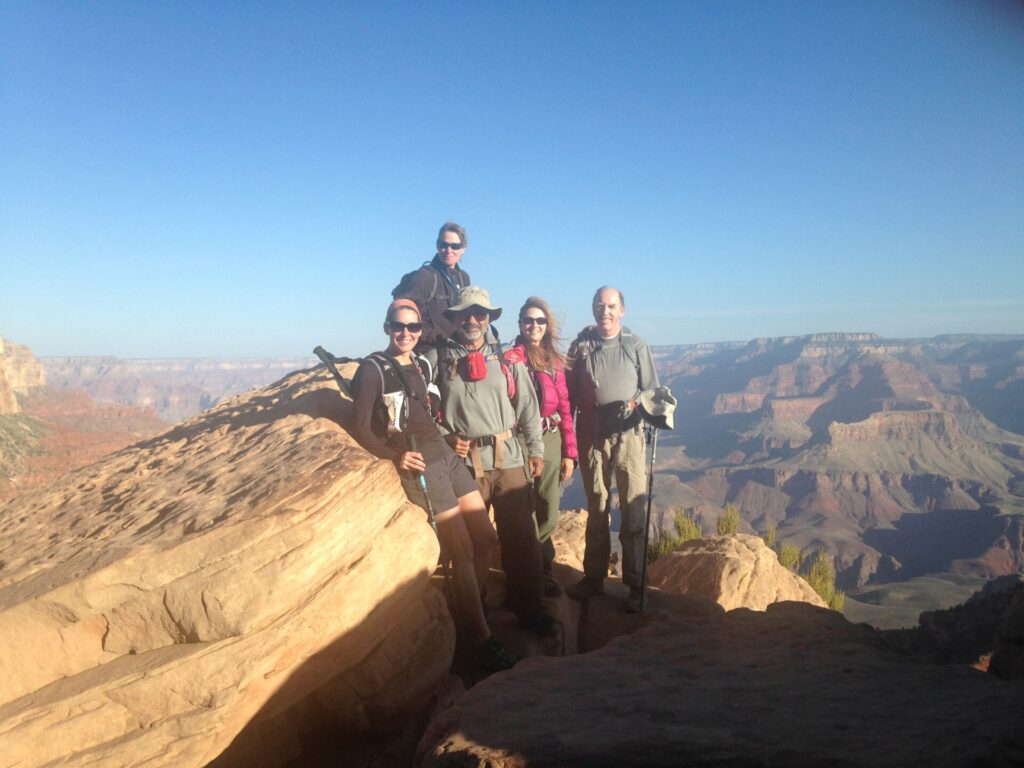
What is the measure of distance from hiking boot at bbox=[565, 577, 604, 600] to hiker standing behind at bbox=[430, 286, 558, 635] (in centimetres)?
110

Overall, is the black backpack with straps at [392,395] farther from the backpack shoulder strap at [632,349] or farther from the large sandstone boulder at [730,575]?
the large sandstone boulder at [730,575]

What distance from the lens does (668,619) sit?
20.3ft

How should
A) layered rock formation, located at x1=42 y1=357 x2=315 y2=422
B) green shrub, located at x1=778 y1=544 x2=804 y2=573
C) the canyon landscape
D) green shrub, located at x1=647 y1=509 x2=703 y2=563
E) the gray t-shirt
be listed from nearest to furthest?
1. the gray t-shirt
2. green shrub, located at x1=647 y1=509 x2=703 y2=563
3. green shrub, located at x1=778 y1=544 x2=804 y2=573
4. the canyon landscape
5. layered rock formation, located at x1=42 y1=357 x2=315 y2=422

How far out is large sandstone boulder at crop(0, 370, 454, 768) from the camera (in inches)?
140

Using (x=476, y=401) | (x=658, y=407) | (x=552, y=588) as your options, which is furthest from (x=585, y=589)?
(x=476, y=401)

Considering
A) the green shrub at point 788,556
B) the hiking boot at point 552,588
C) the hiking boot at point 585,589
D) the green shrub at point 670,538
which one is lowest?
the green shrub at point 788,556

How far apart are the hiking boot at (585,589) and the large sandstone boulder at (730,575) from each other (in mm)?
2035

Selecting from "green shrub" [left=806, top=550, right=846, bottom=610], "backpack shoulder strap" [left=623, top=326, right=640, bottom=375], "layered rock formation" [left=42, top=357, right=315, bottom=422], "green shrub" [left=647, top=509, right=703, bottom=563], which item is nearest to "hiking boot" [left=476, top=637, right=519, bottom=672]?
"backpack shoulder strap" [left=623, top=326, right=640, bottom=375]

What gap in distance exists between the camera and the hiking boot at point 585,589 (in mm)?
6961

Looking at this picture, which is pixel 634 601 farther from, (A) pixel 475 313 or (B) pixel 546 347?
(A) pixel 475 313

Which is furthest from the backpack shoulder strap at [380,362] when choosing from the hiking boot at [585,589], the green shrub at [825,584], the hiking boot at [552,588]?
the green shrub at [825,584]

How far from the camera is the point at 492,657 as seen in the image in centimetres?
525

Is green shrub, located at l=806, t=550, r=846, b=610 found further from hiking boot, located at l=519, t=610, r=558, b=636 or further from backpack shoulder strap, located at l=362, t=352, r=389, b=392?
backpack shoulder strap, located at l=362, t=352, r=389, b=392

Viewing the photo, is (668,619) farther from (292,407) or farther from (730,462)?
→ (730,462)
